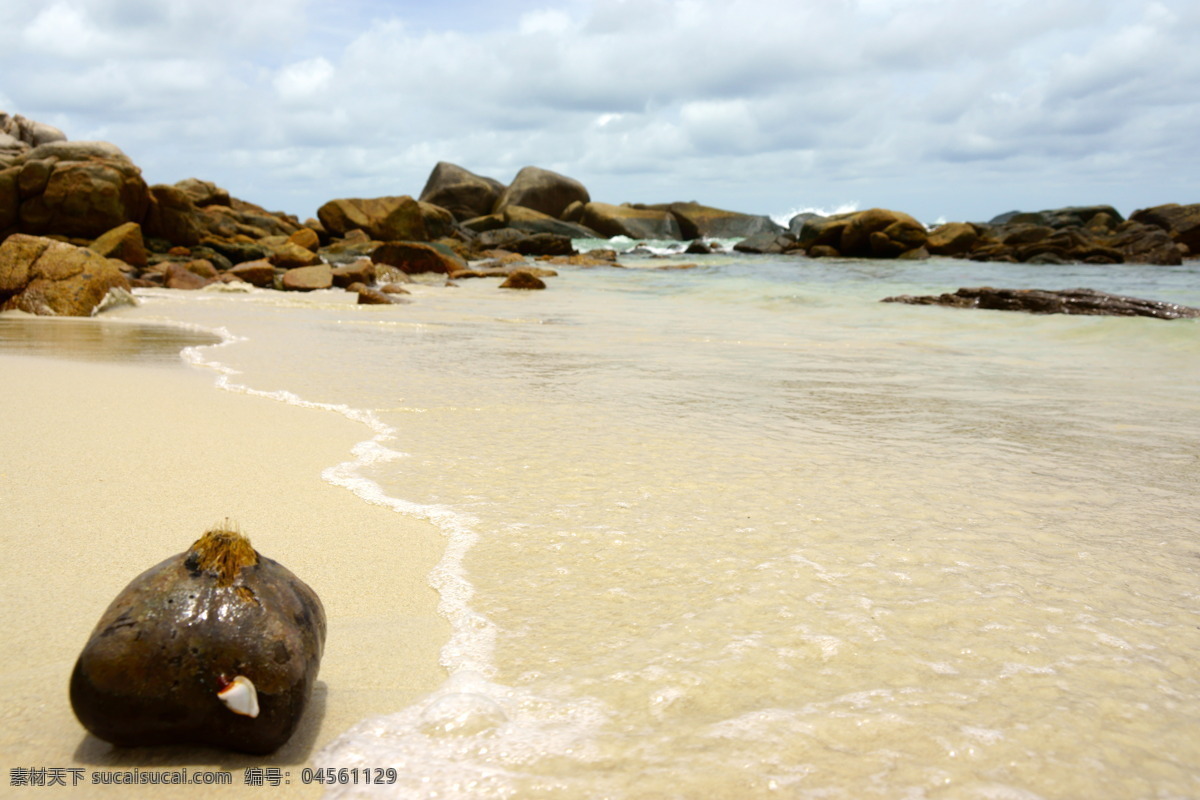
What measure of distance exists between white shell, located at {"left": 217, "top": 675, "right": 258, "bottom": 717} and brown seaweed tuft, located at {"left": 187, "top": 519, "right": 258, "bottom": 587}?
16 cm

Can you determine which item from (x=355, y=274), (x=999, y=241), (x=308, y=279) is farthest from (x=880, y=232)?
(x=308, y=279)

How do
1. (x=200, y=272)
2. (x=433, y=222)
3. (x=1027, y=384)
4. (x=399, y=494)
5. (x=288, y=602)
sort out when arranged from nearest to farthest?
(x=288, y=602) → (x=399, y=494) → (x=1027, y=384) → (x=200, y=272) → (x=433, y=222)

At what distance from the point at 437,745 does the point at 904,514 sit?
60.7 inches

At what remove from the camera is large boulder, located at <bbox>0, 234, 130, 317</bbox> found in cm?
802

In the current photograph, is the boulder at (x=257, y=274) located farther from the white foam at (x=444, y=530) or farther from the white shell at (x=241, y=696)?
the white shell at (x=241, y=696)

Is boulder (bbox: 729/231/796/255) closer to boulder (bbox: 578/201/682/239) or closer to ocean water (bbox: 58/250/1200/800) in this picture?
boulder (bbox: 578/201/682/239)

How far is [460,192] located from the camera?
3731cm

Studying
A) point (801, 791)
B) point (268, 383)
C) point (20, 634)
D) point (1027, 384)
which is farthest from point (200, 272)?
Answer: point (801, 791)

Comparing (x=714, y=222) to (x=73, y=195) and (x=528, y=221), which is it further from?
(x=73, y=195)

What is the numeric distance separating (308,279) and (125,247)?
3.97 m

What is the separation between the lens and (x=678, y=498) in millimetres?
2537

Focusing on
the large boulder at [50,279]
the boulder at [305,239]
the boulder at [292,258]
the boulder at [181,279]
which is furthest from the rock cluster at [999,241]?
the large boulder at [50,279]

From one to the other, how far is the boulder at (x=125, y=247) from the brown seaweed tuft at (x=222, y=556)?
14.7 meters

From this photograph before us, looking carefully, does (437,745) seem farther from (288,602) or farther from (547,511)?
(547,511)
